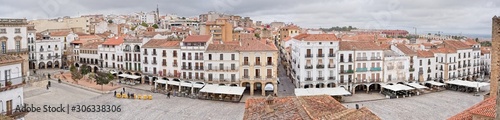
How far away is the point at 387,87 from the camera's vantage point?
4394 centimetres

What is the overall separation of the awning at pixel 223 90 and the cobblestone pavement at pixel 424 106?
1062 centimetres

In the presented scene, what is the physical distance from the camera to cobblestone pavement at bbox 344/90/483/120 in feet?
112

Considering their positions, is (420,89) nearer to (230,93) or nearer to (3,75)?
(230,93)

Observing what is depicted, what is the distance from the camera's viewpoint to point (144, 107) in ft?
120

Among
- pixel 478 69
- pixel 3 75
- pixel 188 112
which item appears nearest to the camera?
pixel 3 75

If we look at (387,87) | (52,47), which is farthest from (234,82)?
(52,47)

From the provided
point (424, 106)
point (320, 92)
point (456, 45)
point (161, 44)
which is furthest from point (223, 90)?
point (456, 45)

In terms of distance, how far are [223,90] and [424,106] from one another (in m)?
19.2

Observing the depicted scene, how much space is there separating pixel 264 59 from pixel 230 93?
20.5 ft

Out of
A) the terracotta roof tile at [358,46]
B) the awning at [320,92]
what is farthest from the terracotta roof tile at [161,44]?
the terracotta roof tile at [358,46]

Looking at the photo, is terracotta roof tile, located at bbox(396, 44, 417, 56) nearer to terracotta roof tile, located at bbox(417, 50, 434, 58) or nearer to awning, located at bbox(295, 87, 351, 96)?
terracotta roof tile, located at bbox(417, 50, 434, 58)

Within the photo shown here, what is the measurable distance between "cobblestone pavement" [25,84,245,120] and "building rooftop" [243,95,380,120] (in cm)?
1698

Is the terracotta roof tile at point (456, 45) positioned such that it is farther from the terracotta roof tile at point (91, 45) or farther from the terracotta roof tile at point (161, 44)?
the terracotta roof tile at point (91, 45)

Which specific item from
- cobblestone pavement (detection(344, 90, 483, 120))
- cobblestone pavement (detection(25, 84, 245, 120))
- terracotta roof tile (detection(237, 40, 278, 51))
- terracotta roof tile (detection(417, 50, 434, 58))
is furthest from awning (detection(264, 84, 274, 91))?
terracotta roof tile (detection(417, 50, 434, 58))
